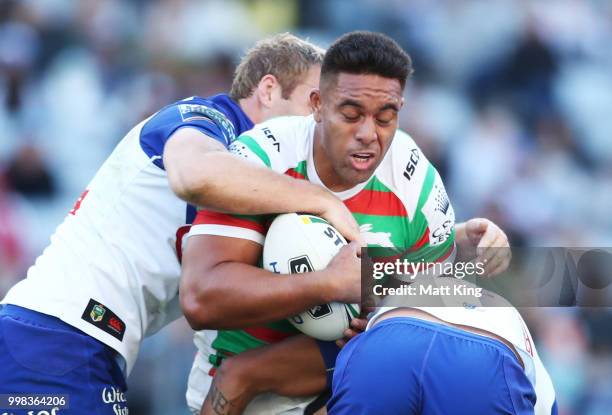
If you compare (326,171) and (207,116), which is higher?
(207,116)

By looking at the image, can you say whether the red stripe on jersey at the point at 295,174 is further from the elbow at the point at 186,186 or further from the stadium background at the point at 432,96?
the stadium background at the point at 432,96

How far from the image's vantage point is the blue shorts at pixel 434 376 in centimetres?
345

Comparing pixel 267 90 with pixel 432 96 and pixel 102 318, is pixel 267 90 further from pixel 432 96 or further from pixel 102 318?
pixel 432 96

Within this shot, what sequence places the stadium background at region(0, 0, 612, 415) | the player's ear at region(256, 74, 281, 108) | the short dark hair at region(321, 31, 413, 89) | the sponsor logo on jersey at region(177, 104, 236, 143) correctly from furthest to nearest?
the stadium background at region(0, 0, 612, 415) < the player's ear at region(256, 74, 281, 108) < the sponsor logo on jersey at region(177, 104, 236, 143) < the short dark hair at region(321, 31, 413, 89)

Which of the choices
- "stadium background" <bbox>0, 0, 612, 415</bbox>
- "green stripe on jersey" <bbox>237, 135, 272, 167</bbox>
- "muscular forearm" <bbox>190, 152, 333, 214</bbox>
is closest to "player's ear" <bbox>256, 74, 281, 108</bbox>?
"green stripe on jersey" <bbox>237, 135, 272, 167</bbox>

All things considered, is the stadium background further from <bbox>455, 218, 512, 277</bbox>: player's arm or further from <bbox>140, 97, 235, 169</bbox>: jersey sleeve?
<bbox>140, 97, 235, 169</bbox>: jersey sleeve

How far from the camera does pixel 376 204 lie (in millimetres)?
4145

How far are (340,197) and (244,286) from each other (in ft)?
2.00

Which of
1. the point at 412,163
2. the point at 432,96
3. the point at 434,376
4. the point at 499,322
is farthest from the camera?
the point at 432,96

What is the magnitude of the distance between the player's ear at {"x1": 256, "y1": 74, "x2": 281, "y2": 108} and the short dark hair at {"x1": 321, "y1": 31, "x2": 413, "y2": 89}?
983mm

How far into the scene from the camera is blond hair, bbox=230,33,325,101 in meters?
5.09

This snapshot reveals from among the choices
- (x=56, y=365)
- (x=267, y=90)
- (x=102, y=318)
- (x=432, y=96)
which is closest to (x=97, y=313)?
(x=102, y=318)

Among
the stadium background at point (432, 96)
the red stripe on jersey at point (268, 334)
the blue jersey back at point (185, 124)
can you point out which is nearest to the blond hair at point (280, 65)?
the blue jersey back at point (185, 124)

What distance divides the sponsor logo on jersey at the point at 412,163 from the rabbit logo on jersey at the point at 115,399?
1.44 metres
